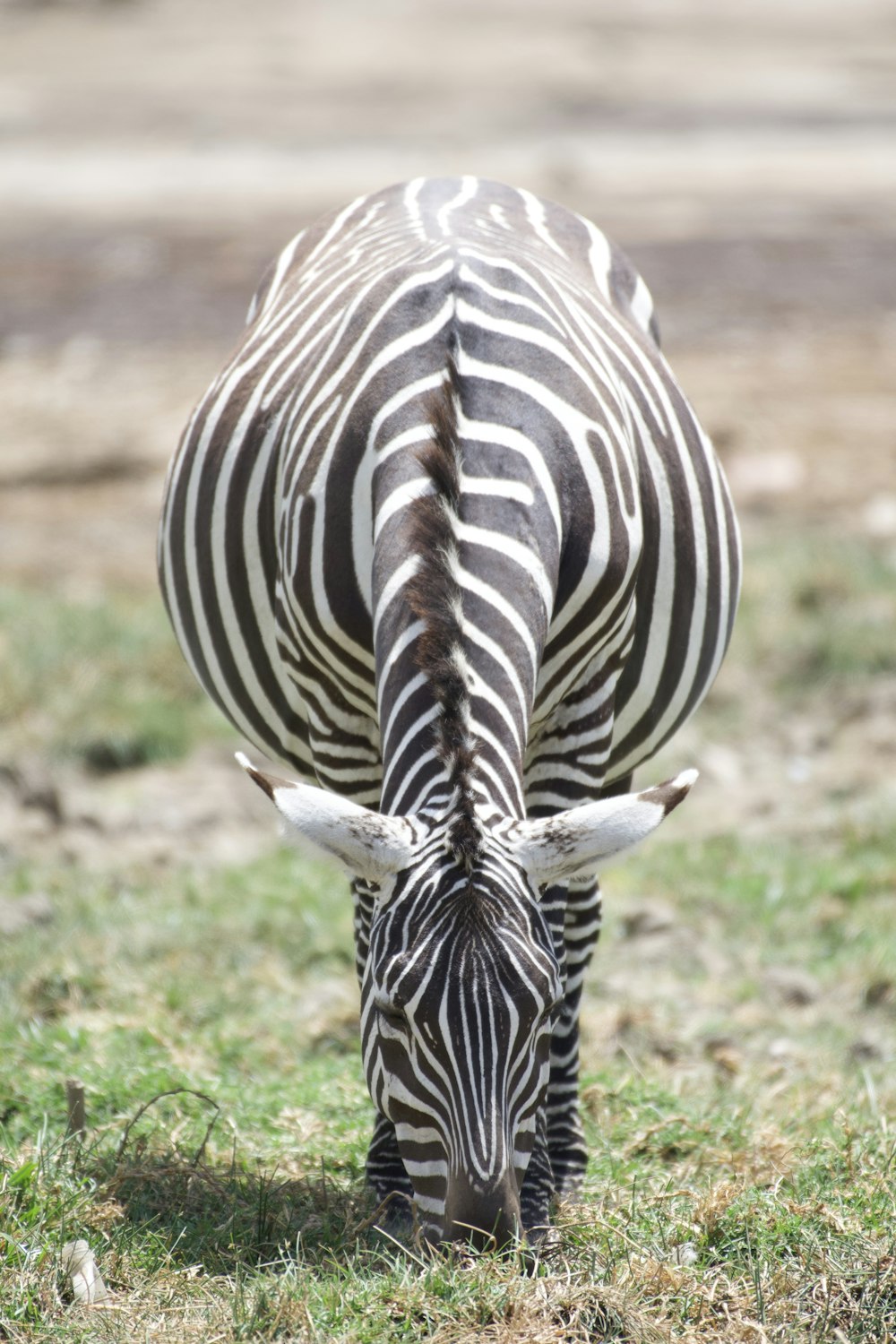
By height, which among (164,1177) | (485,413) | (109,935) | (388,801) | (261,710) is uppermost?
(485,413)

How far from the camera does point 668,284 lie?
13.9 metres

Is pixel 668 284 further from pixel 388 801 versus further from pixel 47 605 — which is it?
pixel 388 801

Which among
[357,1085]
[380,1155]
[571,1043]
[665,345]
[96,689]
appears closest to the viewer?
[380,1155]

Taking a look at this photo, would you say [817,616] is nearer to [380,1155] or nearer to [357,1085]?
[357,1085]

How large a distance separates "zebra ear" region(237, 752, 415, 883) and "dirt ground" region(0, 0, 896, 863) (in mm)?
3982

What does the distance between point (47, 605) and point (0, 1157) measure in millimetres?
5143

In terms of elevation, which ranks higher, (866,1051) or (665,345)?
(665,345)

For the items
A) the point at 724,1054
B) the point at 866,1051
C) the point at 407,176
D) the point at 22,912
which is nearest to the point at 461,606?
the point at 724,1054

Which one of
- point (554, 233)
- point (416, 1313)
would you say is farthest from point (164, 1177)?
point (554, 233)

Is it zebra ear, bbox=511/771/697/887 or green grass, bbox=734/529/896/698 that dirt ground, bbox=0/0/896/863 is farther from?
zebra ear, bbox=511/771/697/887

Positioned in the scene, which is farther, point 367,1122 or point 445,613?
point 367,1122

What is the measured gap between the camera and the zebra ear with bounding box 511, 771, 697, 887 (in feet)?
9.65

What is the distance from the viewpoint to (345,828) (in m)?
2.88

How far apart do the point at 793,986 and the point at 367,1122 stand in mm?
1972
